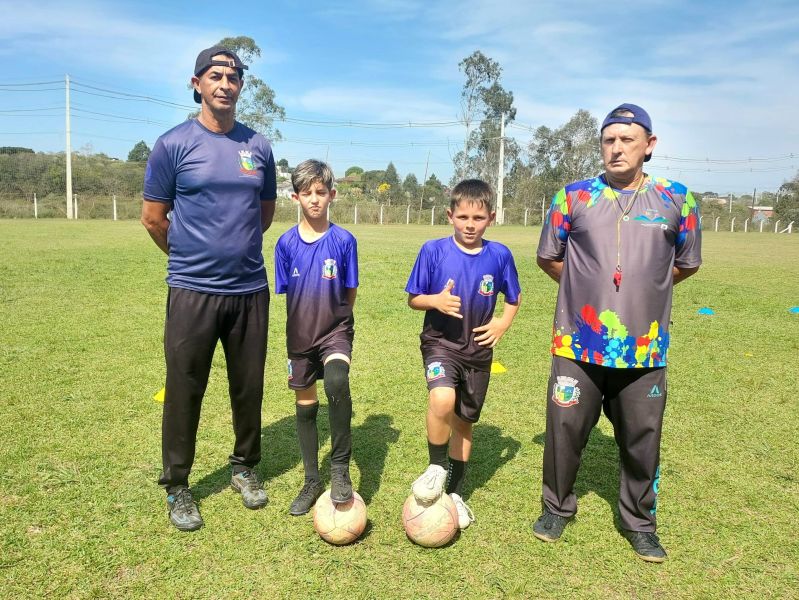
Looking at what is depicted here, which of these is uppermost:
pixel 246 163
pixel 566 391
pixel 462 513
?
pixel 246 163

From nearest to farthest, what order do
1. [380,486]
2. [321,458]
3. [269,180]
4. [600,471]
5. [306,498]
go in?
[306,498]
[269,180]
[380,486]
[600,471]
[321,458]

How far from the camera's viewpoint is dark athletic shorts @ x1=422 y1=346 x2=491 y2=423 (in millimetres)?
3746

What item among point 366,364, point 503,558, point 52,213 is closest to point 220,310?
point 503,558

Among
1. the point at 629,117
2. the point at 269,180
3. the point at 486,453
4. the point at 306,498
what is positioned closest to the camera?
the point at 629,117

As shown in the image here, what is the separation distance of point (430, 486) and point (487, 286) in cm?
126

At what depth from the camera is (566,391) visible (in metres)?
3.67

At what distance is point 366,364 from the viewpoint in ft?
24.4

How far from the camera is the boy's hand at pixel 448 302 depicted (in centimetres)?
363

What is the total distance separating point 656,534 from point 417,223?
52.0 metres

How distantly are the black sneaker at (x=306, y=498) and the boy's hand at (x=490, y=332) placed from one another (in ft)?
4.67

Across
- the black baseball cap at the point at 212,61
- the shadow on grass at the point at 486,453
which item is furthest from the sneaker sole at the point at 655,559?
the black baseball cap at the point at 212,61

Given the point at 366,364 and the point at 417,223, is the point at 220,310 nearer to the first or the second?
the point at 366,364

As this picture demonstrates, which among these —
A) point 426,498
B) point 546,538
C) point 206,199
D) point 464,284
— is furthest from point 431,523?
point 206,199

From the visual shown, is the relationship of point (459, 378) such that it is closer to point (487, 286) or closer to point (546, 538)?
point (487, 286)
